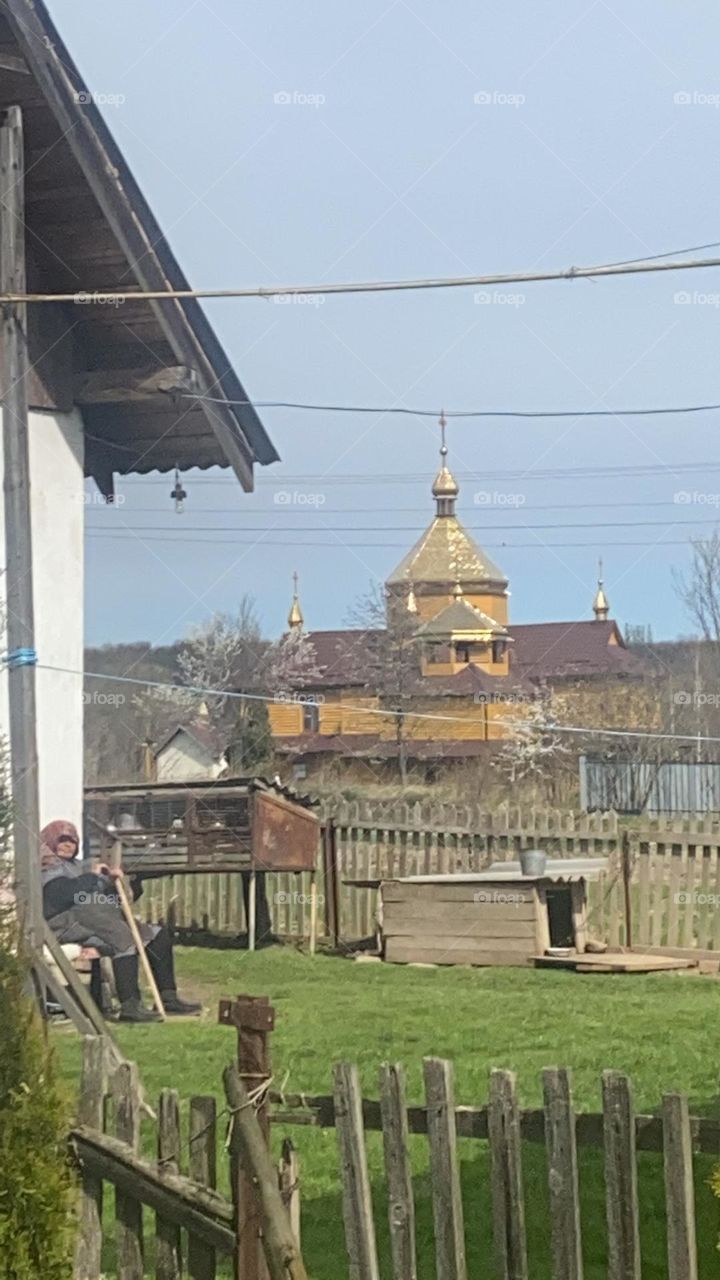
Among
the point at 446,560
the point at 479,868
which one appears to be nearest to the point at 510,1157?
the point at 479,868

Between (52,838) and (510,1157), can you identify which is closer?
(510,1157)

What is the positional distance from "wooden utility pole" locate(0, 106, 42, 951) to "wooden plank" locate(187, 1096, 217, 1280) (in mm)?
4415

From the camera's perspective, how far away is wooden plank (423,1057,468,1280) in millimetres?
3412

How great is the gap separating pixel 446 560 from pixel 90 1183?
3878 centimetres

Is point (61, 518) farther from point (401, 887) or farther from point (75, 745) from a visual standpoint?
point (401, 887)

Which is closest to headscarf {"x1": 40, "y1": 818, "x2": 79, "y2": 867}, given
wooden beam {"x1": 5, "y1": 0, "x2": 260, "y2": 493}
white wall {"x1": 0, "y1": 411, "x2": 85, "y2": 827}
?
white wall {"x1": 0, "y1": 411, "x2": 85, "y2": 827}

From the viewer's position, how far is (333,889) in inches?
552

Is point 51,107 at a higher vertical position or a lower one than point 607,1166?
higher

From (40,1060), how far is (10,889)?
3.26 ft

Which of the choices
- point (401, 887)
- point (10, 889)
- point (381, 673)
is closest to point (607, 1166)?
point (10, 889)

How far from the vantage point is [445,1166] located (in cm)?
343

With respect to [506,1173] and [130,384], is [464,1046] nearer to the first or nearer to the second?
[130,384]

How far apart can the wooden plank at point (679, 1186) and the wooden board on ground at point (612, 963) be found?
8.41m

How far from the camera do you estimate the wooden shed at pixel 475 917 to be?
11.9 m
